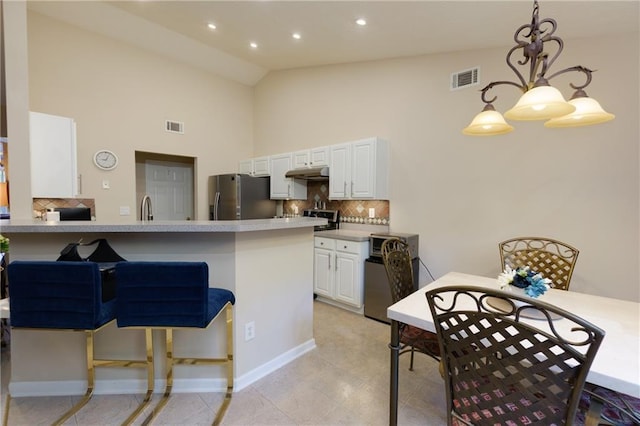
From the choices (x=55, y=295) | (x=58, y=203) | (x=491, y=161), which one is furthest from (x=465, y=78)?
(x=58, y=203)

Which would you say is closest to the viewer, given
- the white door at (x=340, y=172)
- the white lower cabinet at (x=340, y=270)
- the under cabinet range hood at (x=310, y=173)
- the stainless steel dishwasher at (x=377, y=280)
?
the stainless steel dishwasher at (x=377, y=280)

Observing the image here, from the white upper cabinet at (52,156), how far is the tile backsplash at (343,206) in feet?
9.78

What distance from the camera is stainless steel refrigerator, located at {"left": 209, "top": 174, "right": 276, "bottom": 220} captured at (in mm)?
4676

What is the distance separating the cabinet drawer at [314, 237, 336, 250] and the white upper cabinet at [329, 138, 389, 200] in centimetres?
62

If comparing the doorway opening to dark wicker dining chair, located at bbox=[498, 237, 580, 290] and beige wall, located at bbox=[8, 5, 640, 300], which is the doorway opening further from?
dark wicker dining chair, located at bbox=[498, 237, 580, 290]

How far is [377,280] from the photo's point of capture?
328 cm

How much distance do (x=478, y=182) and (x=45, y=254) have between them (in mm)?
3790

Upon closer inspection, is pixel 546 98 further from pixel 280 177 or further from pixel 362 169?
pixel 280 177

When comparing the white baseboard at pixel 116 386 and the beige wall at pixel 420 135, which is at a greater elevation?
the beige wall at pixel 420 135

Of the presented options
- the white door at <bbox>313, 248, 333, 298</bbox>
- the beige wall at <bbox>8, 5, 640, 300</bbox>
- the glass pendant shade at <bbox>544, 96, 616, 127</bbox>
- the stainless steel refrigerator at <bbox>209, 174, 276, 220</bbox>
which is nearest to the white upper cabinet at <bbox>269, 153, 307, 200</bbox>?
the stainless steel refrigerator at <bbox>209, 174, 276, 220</bbox>

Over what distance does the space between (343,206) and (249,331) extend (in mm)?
2594

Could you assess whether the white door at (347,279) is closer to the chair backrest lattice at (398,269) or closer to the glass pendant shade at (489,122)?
the chair backrest lattice at (398,269)

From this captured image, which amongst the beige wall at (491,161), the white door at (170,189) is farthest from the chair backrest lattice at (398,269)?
the white door at (170,189)

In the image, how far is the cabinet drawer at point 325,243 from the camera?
3672 millimetres
